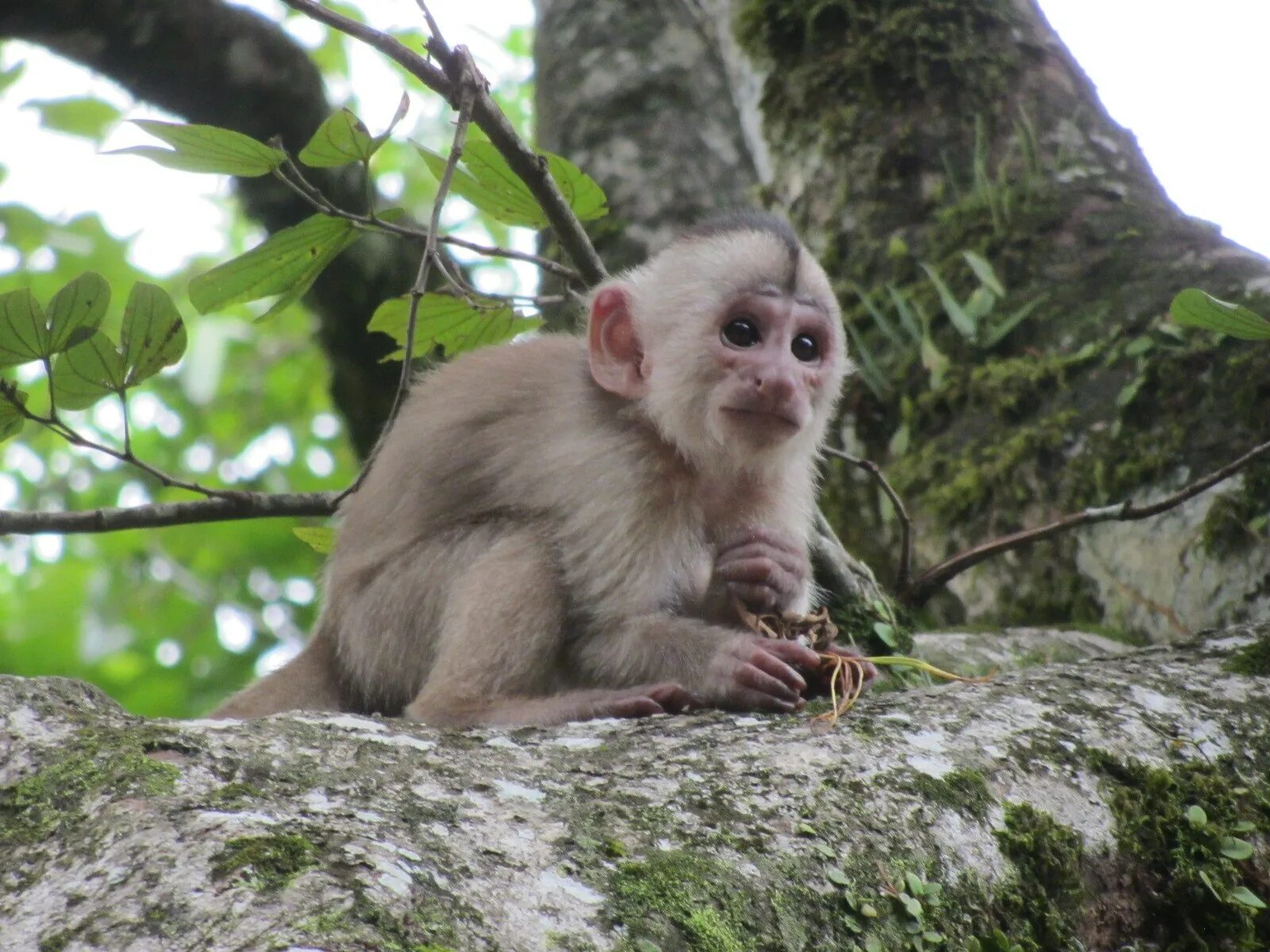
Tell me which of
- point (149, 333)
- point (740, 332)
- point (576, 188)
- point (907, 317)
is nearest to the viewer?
point (149, 333)

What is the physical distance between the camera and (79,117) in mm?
5930

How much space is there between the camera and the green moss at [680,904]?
1.68 meters

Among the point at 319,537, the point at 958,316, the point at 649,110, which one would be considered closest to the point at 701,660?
the point at 319,537

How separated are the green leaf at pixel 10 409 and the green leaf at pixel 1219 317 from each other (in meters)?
2.65

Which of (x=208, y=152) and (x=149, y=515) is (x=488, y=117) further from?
(x=149, y=515)

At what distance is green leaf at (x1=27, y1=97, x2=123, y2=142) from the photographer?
5.93m

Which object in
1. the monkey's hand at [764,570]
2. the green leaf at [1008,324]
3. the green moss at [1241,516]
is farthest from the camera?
the green leaf at [1008,324]

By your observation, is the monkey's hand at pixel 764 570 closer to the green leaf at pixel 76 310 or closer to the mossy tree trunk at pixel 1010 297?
the mossy tree trunk at pixel 1010 297

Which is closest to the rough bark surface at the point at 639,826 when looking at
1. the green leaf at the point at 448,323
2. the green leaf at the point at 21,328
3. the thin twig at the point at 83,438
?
the thin twig at the point at 83,438

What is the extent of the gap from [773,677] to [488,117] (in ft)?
4.68

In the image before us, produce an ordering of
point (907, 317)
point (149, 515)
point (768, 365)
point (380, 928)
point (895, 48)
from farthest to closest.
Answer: point (895, 48) → point (907, 317) → point (768, 365) → point (149, 515) → point (380, 928)

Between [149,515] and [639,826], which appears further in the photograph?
[149,515]

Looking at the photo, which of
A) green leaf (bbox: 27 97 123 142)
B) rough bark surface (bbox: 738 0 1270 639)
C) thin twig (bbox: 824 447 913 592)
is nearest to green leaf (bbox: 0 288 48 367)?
thin twig (bbox: 824 447 913 592)

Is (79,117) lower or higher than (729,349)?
higher
